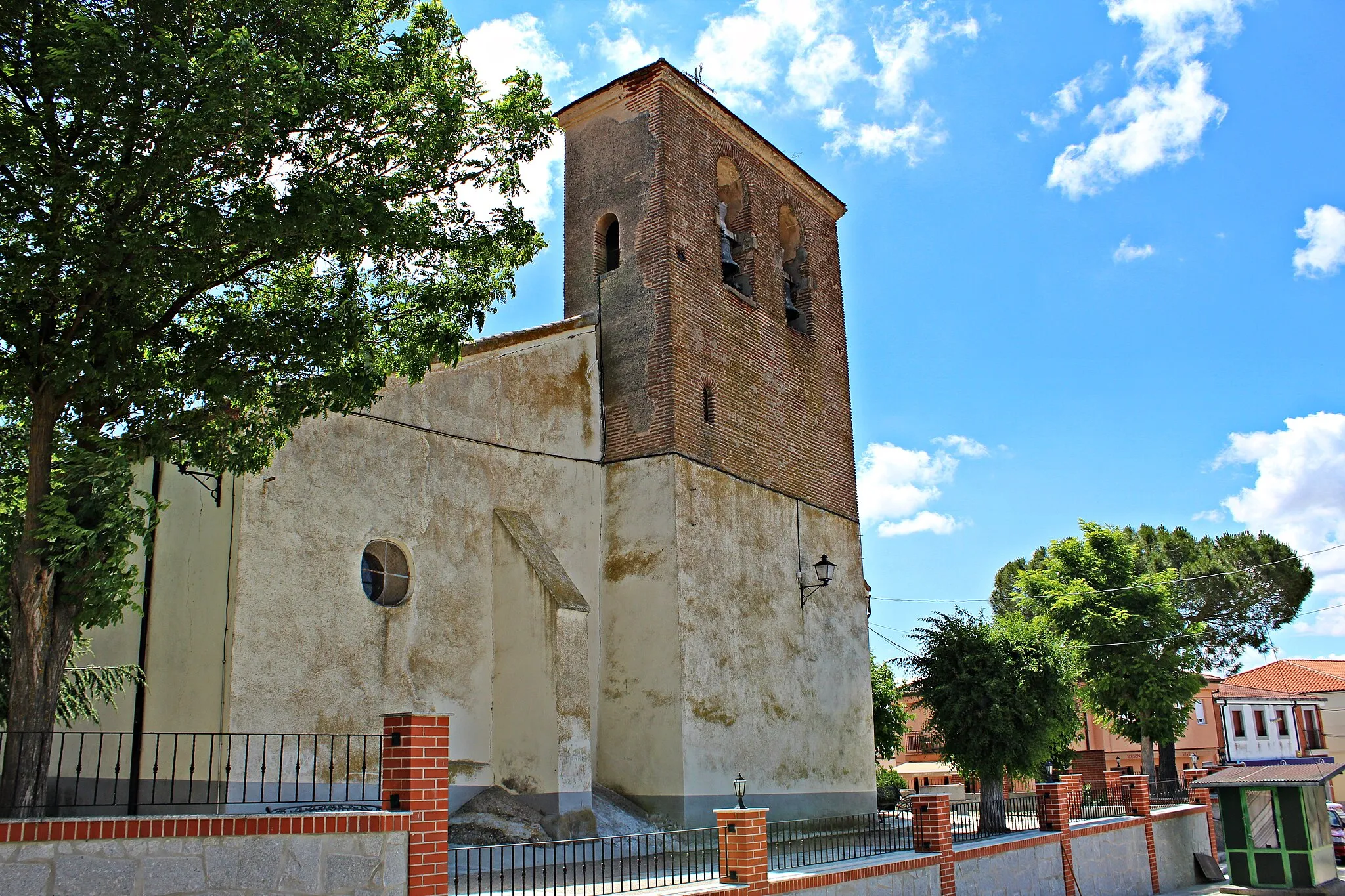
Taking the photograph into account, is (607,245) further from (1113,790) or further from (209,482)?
(1113,790)

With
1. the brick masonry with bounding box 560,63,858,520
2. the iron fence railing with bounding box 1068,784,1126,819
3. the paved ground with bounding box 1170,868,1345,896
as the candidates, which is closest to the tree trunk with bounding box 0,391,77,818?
the brick masonry with bounding box 560,63,858,520

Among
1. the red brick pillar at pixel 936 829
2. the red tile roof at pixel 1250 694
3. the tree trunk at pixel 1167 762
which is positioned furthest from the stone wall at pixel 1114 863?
the red tile roof at pixel 1250 694

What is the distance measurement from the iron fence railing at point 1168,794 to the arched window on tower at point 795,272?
12403mm

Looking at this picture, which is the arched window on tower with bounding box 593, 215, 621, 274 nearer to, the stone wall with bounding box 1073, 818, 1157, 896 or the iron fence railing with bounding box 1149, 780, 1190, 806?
the stone wall with bounding box 1073, 818, 1157, 896

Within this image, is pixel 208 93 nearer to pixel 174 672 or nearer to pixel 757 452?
pixel 174 672

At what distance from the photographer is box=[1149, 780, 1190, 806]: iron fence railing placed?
22297mm

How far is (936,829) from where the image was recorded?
12969mm

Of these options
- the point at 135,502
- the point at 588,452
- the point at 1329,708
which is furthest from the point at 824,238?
the point at 1329,708

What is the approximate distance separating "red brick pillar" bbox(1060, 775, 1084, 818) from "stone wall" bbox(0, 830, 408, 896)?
1255cm

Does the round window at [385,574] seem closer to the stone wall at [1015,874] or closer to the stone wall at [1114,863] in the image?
the stone wall at [1015,874]

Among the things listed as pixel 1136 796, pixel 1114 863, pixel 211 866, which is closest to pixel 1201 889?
pixel 1136 796

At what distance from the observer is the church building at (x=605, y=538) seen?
11.7 meters

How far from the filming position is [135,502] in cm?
Result: 1289

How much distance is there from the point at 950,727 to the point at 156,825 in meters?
15.4
